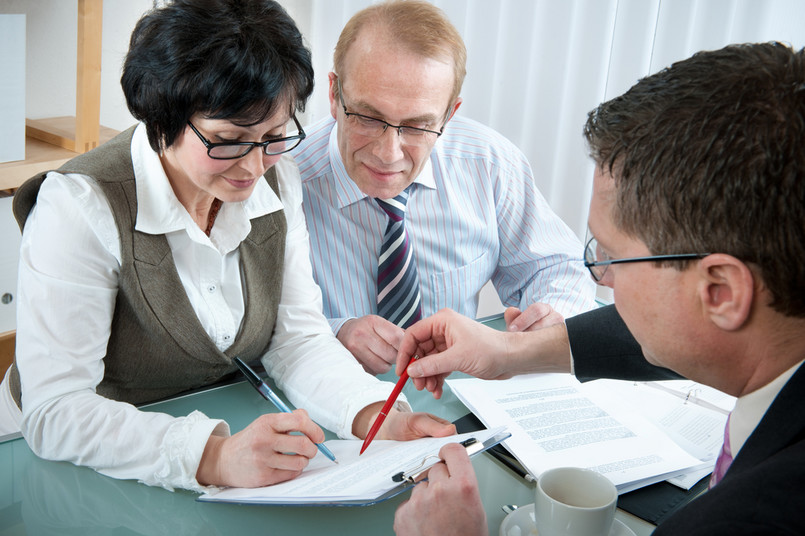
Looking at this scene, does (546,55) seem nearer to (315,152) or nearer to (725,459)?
(315,152)

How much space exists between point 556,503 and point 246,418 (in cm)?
61

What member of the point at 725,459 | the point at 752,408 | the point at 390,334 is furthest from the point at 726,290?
the point at 390,334

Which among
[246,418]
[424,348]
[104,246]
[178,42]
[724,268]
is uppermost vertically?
[178,42]

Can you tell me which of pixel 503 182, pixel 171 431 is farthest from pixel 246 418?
pixel 503 182

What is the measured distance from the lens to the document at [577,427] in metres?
1.13

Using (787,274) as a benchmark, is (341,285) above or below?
below

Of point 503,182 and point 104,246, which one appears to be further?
point 503,182

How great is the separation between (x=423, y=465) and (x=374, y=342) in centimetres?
52

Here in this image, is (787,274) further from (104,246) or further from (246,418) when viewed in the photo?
(104,246)

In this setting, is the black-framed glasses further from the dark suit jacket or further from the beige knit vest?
the dark suit jacket

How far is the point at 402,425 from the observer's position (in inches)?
47.8

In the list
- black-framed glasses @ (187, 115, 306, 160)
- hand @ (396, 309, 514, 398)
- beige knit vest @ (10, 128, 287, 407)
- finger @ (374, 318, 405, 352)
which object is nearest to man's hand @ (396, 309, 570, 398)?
hand @ (396, 309, 514, 398)

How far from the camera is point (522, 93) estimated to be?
2.77 metres

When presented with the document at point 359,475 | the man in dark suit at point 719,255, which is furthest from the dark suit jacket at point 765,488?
the document at point 359,475
